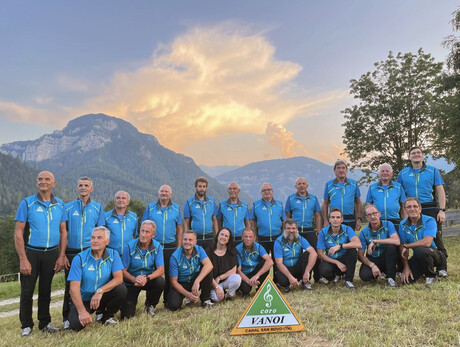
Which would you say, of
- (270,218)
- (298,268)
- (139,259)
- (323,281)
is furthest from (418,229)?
(139,259)

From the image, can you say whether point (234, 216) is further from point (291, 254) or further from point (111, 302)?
point (111, 302)

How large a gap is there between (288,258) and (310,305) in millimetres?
1679

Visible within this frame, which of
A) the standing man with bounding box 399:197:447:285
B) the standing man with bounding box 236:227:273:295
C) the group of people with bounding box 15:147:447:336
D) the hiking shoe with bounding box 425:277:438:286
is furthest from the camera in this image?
the standing man with bounding box 236:227:273:295

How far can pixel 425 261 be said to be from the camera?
22.4 ft

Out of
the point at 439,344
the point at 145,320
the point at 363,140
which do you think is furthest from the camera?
the point at 363,140

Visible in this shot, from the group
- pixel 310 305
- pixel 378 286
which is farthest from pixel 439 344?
pixel 378 286

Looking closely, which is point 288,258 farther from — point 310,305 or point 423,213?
point 423,213

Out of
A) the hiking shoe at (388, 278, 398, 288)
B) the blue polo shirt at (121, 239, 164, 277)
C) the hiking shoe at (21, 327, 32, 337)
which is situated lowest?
the hiking shoe at (21, 327, 32, 337)

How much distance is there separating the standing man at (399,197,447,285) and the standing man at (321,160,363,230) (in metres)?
1.16

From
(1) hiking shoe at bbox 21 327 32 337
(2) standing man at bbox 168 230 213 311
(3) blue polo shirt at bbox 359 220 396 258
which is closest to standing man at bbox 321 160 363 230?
(3) blue polo shirt at bbox 359 220 396 258

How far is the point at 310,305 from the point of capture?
605 cm

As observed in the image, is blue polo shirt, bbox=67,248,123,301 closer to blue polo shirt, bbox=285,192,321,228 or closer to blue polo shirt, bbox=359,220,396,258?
blue polo shirt, bbox=285,192,321,228

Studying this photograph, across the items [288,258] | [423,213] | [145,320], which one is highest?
[423,213]

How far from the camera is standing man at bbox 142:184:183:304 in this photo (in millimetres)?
7582
